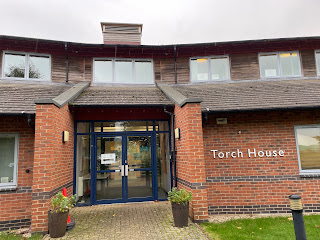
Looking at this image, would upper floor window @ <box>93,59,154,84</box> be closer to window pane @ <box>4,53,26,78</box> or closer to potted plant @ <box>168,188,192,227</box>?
window pane @ <box>4,53,26,78</box>

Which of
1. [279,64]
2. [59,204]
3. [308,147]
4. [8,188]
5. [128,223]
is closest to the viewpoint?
[59,204]

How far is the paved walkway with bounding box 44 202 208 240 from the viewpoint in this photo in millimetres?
4488

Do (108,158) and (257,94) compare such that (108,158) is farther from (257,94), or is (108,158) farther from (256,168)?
(257,94)

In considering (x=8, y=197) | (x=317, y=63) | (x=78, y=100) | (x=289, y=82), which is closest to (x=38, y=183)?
(x=8, y=197)

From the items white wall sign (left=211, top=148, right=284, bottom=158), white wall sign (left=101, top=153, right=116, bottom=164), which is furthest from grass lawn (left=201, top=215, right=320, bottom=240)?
white wall sign (left=101, top=153, right=116, bottom=164)

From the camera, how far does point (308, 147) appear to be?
6438 mm

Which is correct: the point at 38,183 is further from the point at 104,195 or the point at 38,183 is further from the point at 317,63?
the point at 317,63

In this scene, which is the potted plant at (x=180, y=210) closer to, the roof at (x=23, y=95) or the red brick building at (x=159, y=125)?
the red brick building at (x=159, y=125)

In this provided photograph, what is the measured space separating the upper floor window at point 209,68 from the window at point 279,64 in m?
1.50

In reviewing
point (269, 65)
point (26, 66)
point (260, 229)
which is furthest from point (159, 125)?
point (26, 66)

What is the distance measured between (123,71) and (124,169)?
4183mm

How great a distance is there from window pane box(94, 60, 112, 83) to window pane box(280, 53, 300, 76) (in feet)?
23.7

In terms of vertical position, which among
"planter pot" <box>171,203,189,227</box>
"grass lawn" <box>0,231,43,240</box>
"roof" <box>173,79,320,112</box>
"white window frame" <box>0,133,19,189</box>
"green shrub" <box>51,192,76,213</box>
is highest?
"roof" <box>173,79,320,112</box>

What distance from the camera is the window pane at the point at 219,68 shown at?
878 centimetres
